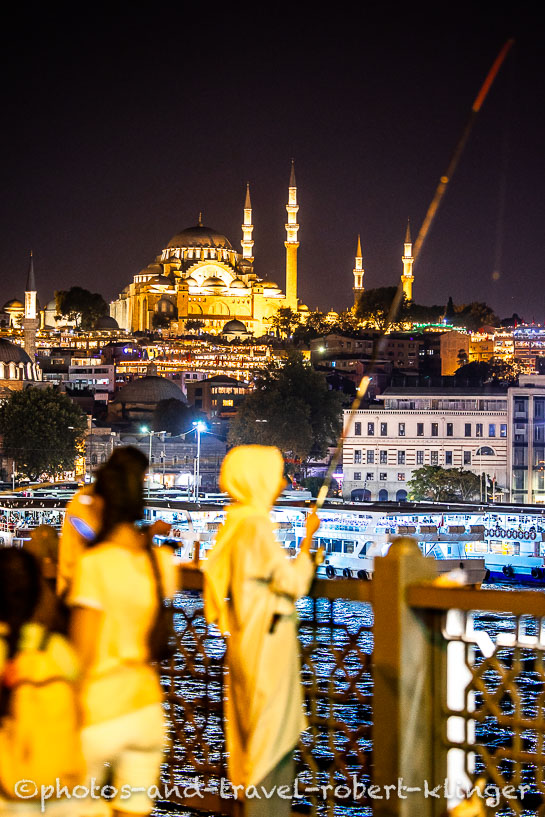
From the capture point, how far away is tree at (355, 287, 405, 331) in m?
82.3

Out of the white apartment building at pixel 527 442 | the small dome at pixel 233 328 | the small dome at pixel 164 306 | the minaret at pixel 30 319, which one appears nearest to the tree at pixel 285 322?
the small dome at pixel 233 328

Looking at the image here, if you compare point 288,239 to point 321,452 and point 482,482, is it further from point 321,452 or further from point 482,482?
point 482,482

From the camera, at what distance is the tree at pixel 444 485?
38.6 meters

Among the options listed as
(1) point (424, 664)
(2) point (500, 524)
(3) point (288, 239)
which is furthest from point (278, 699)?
(3) point (288, 239)

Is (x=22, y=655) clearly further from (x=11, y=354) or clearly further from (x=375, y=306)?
(x=375, y=306)

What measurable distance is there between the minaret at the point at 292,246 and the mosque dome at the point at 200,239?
9283 millimetres

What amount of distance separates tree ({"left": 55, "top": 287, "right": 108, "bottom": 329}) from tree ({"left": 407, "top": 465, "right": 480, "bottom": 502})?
54.8 m

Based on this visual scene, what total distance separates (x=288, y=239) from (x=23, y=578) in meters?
84.1

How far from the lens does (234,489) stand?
3.06m

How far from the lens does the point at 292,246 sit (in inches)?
3403

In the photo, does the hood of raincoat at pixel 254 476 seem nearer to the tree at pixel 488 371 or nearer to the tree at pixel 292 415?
the tree at pixel 292 415

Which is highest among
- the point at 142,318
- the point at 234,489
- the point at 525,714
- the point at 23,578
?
the point at 142,318

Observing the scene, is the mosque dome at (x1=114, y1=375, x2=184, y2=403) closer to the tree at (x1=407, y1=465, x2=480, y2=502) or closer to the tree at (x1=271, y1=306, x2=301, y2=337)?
the tree at (x1=407, y1=465, x2=480, y2=502)

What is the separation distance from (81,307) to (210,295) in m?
9.89
